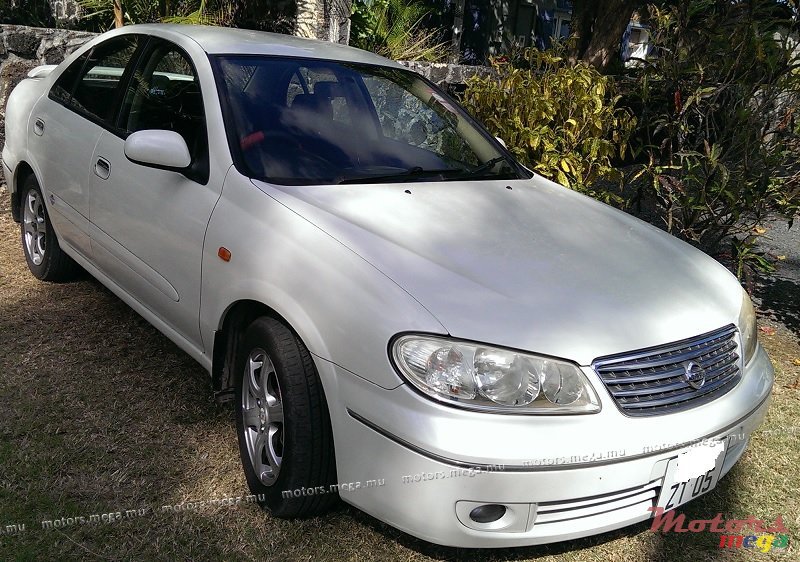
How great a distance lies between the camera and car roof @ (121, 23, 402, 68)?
3.36 m

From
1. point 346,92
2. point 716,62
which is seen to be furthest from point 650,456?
point 716,62

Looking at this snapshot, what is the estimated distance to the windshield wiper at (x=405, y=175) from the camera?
296 centimetres

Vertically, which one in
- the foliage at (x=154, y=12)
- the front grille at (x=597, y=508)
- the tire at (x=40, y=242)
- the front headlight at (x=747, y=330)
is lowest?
the tire at (x=40, y=242)

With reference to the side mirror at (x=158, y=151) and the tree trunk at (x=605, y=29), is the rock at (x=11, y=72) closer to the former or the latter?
the side mirror at (x=158, y=151)

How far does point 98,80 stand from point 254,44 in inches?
40.0

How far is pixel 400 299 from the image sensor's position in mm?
2193

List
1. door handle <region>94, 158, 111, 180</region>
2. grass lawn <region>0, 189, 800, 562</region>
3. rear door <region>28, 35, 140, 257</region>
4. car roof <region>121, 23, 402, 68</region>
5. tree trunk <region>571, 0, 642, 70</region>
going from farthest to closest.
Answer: tree trunk <region>571, 0, 642, 70</region> < rear door <region>28, 35, 140, 257</region> < door handle <region>94, 158, 111, 180</region> < car roof <region>121, 23, 402, 68</region> < grass lawn <region>0, 189, 800, 562</region>

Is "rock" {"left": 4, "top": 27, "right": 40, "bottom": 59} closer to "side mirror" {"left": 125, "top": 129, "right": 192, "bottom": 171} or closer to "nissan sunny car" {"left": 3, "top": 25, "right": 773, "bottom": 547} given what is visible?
"nissan sunny car" {"left": 3, "top": 25, "right": 773, "bottom": 547}

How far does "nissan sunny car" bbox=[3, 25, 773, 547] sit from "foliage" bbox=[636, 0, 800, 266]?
1.70 m

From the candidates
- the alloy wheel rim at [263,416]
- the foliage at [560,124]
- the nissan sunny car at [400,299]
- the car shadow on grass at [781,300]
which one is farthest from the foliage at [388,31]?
the alloy wheel rim at [263,416]

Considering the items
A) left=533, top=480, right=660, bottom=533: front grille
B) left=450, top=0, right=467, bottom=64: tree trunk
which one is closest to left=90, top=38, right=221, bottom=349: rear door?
left=533, top=480, right=660, bottom=533: front grille

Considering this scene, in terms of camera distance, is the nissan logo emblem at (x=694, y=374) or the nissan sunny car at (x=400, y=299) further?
the nissan logo emblem at (x=694, y=374)

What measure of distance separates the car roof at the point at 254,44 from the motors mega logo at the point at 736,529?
2.47m

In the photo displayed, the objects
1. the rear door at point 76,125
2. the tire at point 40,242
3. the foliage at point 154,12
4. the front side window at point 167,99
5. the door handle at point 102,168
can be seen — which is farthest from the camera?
the foliage at point 154,12
